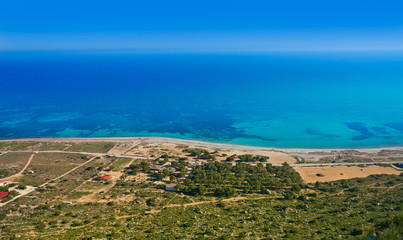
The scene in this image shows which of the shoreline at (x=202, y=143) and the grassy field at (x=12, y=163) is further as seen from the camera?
the shoreline at (x=202, y=143)

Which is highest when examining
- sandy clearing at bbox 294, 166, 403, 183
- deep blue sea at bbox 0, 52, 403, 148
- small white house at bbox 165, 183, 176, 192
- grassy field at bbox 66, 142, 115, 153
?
deep blue sea at bbox 0, 52, 403, 148

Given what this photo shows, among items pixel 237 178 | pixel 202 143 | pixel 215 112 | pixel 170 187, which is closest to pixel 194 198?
pixel 170 187

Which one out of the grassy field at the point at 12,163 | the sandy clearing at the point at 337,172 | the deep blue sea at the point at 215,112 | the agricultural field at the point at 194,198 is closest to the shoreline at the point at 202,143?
the deep blue sea at the point at 215,112

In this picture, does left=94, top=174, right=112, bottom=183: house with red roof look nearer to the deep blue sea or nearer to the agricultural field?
the agricultural field

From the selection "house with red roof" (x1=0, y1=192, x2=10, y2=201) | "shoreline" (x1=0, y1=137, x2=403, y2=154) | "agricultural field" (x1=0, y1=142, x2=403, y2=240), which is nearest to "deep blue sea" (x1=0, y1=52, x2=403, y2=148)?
"shoreline" (x1=0, y1=137, x2=403, y2=154)

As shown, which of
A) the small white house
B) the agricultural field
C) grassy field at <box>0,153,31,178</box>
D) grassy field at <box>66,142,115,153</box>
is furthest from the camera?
grassy field at <box>66,142,115,153</box>

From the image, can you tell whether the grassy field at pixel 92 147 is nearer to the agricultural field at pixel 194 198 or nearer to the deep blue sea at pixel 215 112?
the agricultural field at pixel 194 198

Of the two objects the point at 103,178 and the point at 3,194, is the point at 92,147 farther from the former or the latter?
the point at 3,194

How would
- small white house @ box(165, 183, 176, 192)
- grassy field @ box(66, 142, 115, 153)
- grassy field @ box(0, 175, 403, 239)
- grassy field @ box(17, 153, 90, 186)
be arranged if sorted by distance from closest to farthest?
grassy field @ box(0, 175, 403, 239)
small white house @ box(165, 183, 176, 192)
grassy field @ box(17, 153, 90, 186)
grassy field @ box(66, 142, 115, 153)

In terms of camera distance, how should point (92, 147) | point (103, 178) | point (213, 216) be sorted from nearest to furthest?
point (213, 216), point (103, 178), point (92, 147)
